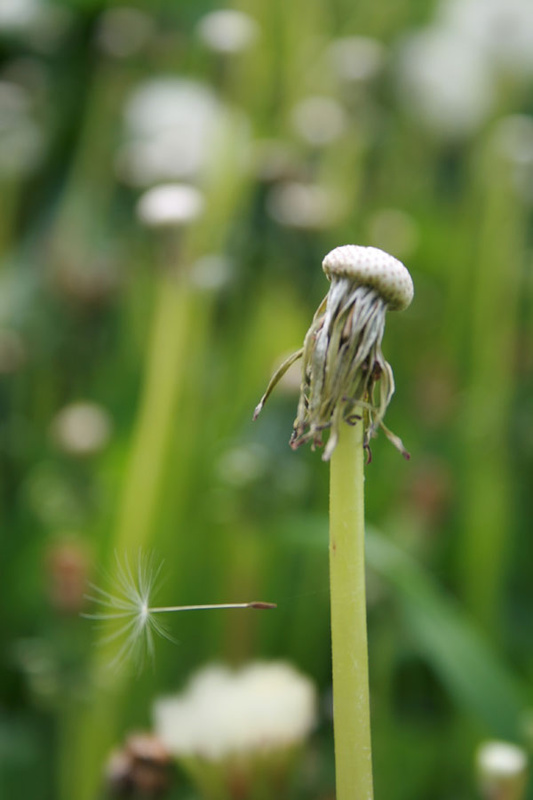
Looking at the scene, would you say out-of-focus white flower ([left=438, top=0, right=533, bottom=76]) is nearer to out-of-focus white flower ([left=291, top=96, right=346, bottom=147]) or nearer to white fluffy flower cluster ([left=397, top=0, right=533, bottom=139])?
white fluffy flower cluster ([left=397, top=0, right=533, bottom=139])

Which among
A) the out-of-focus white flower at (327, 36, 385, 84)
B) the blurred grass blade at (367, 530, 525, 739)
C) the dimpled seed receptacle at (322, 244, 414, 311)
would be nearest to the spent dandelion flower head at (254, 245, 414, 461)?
the dimpled seed receptacle at (322, 244, 414, 311)

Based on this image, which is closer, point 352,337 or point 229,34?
point 352,337

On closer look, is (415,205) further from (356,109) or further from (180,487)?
(180,487)

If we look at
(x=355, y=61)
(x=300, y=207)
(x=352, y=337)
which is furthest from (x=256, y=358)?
(x=352, y=337)

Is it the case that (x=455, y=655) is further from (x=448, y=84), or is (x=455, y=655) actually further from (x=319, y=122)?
(x=448, y=84)

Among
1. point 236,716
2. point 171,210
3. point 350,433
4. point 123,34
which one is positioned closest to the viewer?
point 350,433

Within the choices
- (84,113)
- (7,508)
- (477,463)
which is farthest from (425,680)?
(84,113)
